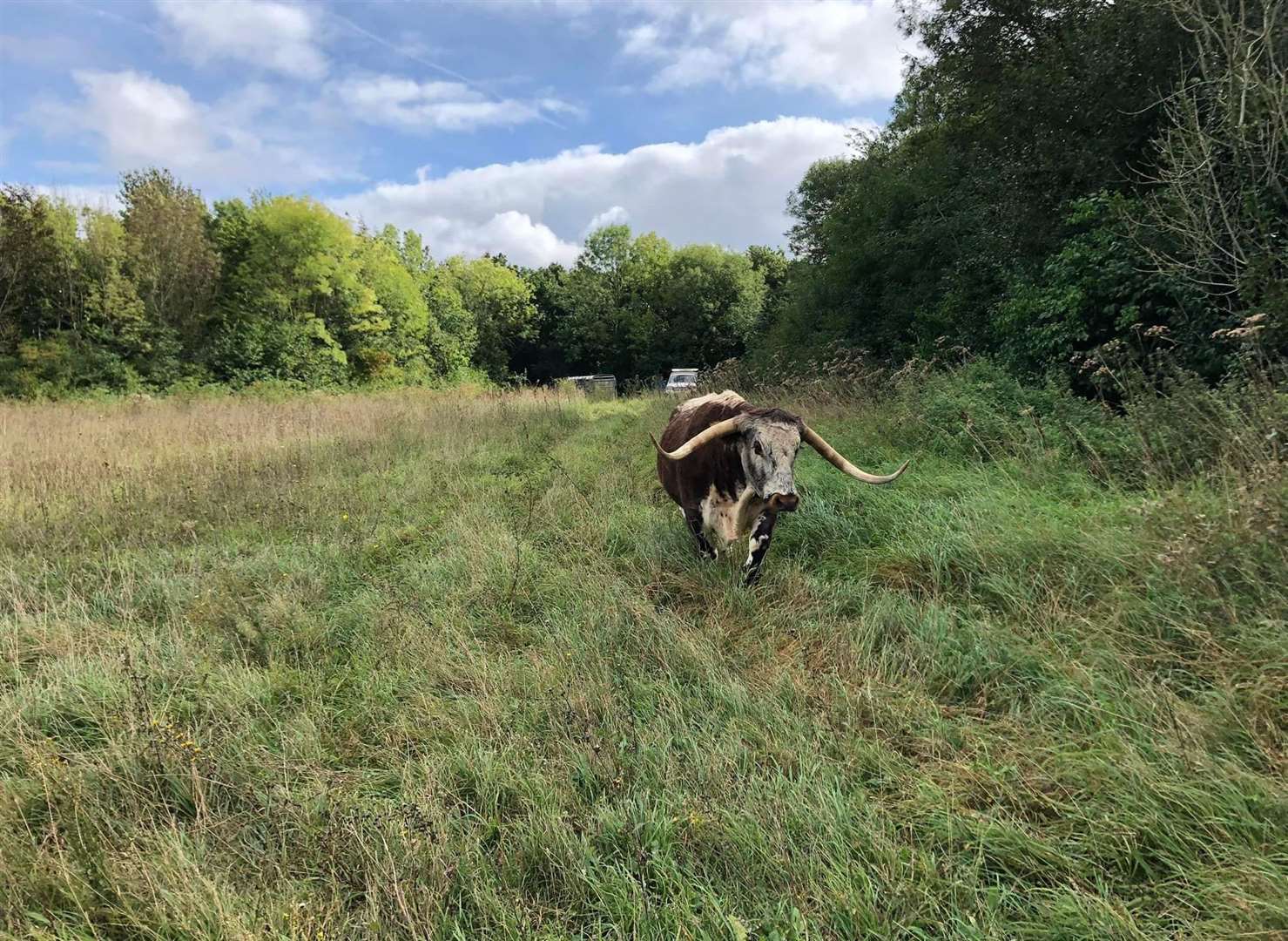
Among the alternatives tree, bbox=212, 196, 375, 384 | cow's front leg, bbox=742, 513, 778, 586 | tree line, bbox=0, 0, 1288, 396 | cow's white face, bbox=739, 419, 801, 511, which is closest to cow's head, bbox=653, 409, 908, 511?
cow's white face, bbox=739, 419, 801, 511

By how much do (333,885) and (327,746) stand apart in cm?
90

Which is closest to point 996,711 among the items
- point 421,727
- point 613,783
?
point 613,783

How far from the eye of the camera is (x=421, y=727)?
2.70m

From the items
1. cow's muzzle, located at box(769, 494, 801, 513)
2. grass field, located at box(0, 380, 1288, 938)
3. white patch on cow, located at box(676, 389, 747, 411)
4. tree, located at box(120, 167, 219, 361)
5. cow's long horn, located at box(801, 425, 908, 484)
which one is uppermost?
tree, located at box(120, 167, 219, 361)

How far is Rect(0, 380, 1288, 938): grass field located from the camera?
1.76m

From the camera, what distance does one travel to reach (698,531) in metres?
4.71

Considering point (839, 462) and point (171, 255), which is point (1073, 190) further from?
point (171, 255)

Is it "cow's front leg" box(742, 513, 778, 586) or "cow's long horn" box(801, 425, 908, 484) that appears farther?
"cow's long horn" box(801, 425, 908, 484)

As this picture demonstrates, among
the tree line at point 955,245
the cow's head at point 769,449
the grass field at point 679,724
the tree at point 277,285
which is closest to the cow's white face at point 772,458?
the cow's head at point 769,449

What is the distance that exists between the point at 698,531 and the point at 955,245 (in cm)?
963

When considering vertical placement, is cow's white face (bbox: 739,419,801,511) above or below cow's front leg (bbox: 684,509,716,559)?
above

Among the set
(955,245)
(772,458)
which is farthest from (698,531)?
(955,245)

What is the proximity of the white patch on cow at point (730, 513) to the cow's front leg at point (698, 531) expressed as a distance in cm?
8

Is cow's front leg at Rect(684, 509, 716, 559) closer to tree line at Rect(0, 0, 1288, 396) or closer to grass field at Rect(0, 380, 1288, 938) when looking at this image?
grass field at Rect(0, 380, 1288, 938)
